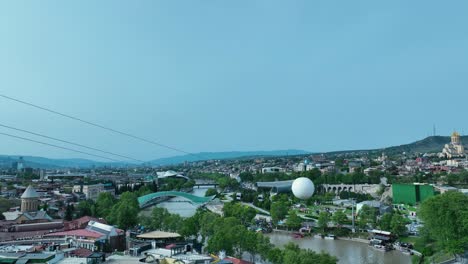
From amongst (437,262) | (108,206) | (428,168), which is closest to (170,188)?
(108,206)

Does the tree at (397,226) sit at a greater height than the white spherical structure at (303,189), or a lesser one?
lesser

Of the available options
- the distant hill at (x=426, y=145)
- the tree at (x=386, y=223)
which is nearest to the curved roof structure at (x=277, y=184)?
the tree at (x=386, y=223)

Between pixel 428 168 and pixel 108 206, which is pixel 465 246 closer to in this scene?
pixel 108 206

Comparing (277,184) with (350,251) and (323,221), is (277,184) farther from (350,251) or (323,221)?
(350,251)

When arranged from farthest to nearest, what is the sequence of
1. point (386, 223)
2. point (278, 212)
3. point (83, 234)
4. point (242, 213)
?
1. point (278, 212)
2. point (242, 213)
3. point (386, 223)
4. point (83, 234)

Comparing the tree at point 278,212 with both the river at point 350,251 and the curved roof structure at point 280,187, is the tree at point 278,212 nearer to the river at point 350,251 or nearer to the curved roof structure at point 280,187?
the river at point 350,251

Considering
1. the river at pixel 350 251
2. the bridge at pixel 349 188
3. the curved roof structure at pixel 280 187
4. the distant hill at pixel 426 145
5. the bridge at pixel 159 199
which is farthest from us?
the distant hill at pixel 426 145

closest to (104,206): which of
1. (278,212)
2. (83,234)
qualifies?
(83,234)
